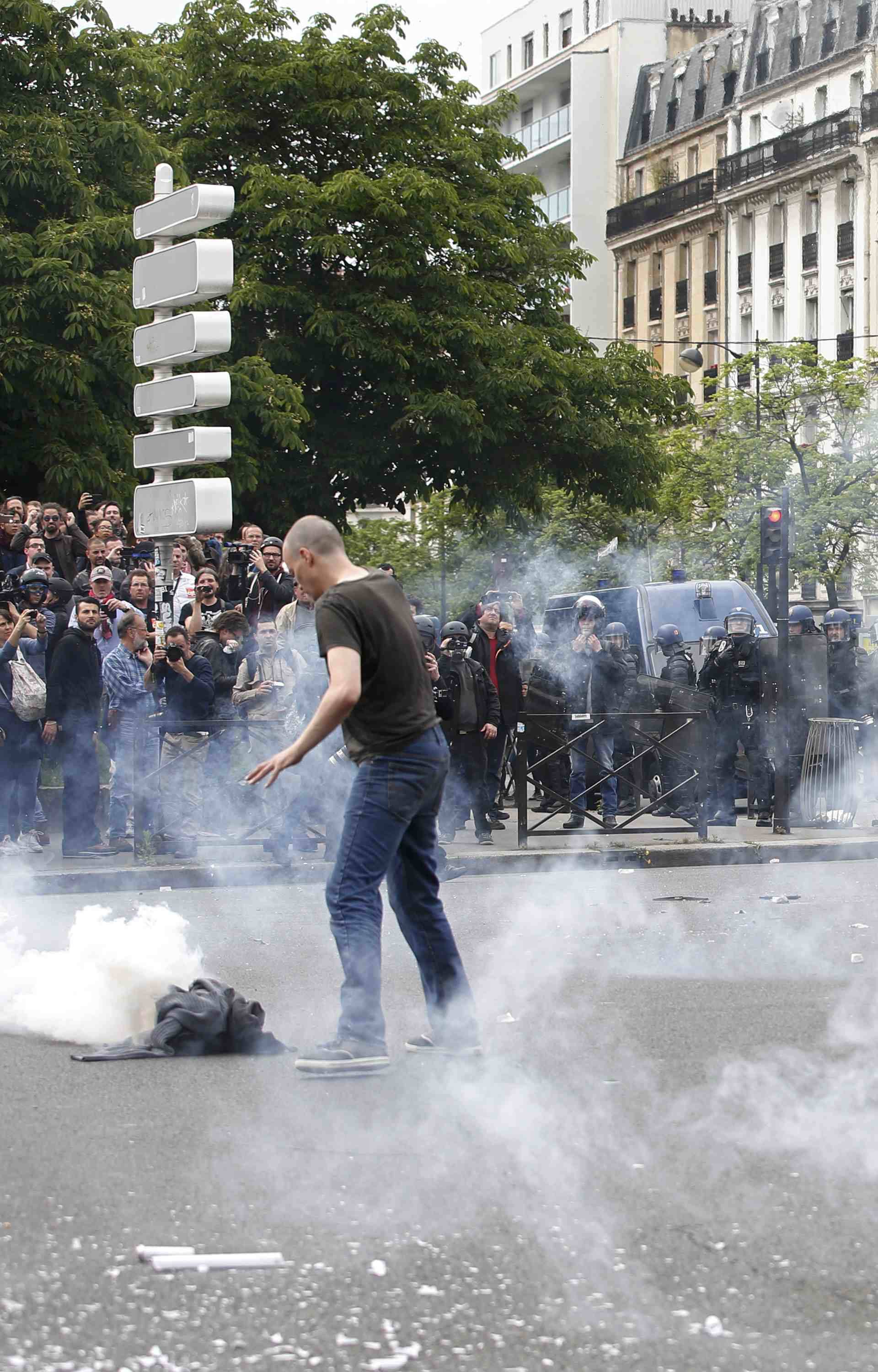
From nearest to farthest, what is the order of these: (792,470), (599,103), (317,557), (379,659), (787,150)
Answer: (379,659), (317,557), (792,470), (787,150), (599,103)

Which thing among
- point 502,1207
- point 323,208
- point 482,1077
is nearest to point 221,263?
point 482,1077

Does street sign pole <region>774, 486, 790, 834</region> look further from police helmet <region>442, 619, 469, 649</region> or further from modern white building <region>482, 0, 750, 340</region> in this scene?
modern white building <region>482, 0, 750, 340</region>

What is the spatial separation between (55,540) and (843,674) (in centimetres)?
680

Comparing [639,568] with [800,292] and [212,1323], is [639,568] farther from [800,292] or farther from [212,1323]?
[212,1323]

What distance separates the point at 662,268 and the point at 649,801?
55.7m

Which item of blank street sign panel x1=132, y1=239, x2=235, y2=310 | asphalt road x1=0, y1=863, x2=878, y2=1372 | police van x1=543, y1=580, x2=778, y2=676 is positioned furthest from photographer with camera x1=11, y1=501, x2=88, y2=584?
asphalt road x1=0, y1=863, x2=878, y2=1372

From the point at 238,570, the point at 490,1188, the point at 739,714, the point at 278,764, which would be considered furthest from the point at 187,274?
the point at 490,1188

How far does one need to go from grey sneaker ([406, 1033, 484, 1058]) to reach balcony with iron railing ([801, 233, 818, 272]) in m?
56.0

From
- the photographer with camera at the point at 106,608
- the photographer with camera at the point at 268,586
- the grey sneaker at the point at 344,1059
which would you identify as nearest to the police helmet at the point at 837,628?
the photographer with camera at the point at 268,586

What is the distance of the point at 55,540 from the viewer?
14727mm

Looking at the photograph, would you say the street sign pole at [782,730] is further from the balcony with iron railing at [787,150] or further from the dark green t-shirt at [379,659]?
the balcony with iron railing at [787,150]

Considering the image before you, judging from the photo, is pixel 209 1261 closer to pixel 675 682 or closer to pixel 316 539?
pixel 316 539

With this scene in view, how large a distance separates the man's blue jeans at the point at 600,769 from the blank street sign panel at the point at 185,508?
3.44 metres

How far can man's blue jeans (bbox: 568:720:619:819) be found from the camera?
45.8 ft
